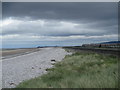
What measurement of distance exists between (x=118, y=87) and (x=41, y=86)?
3165 mm

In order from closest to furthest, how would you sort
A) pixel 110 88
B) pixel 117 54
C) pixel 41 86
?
pixel 110 88, pixel 41 86, pixel 117 54

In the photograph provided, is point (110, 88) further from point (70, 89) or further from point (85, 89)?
point (70, 89)

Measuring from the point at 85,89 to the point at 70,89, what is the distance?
1.83 ft

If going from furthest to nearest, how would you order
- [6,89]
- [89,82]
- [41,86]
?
1. [6,89]
2. [41,86]
3. [89,82]

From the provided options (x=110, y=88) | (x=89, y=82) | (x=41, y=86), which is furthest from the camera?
(x=41, y=86)

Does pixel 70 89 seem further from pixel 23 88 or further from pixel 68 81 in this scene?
pixel 23 88

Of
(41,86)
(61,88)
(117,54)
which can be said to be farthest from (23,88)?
(117,54)

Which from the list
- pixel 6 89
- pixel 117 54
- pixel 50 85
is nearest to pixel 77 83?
pixel 50 85

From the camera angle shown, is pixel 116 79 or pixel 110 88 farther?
pixel 116 79

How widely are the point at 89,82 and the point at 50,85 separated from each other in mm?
1835

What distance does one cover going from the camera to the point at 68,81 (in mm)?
10188

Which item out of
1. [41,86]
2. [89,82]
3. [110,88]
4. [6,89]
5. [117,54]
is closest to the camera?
[110,88]

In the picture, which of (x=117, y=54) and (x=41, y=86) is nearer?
(x=41, y=86)

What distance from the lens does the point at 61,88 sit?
9055 mm
